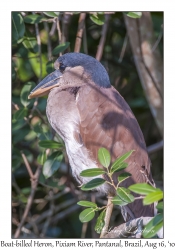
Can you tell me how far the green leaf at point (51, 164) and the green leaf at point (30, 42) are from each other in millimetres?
571

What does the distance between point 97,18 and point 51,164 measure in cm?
75

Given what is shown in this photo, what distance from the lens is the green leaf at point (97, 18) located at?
253cm

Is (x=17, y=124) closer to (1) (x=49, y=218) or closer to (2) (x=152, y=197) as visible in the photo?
(1) (x=49, y=218)

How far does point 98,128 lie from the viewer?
2361 mm

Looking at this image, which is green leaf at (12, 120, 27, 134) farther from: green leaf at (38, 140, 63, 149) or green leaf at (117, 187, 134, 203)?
green leaf at (117, 187, 134, 203)

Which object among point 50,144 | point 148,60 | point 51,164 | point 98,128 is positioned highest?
point 148,60

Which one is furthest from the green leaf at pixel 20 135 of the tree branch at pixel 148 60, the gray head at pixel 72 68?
the tree branch at pixel 148 60

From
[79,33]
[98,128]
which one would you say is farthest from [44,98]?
[98,128]

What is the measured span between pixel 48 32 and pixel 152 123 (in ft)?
3.28

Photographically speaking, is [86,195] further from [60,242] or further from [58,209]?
[60,242]

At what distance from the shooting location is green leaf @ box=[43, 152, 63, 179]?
98.2 inches

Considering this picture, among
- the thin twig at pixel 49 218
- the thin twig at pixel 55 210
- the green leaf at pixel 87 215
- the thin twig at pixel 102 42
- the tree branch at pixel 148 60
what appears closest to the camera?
the green leaf at pixel 87 215

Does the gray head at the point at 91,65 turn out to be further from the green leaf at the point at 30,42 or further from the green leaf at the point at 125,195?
the green leaf at the point at 125,195

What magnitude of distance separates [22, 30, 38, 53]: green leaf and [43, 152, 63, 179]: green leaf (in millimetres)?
571
